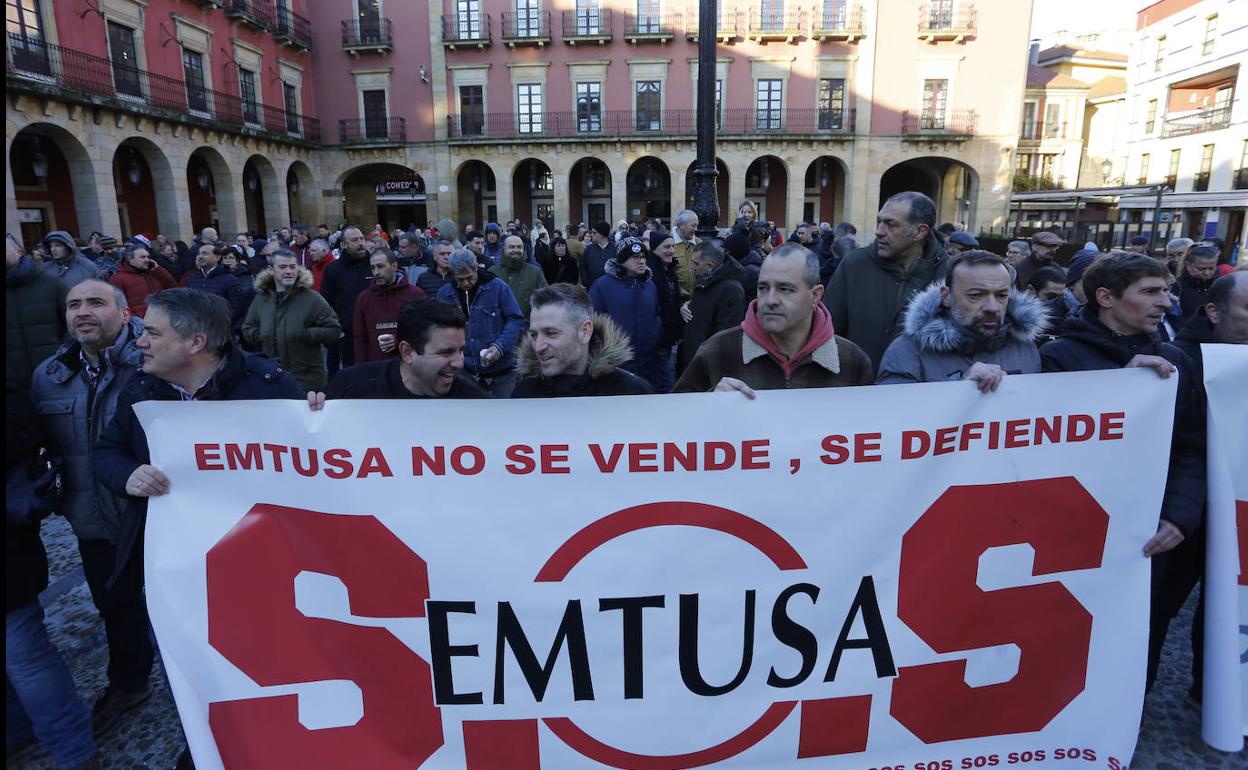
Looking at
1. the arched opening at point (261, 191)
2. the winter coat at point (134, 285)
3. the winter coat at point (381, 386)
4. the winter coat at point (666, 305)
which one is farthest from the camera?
the arched opening at point (261, 191)

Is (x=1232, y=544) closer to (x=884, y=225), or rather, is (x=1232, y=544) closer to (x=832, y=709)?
(x=832, y=709)

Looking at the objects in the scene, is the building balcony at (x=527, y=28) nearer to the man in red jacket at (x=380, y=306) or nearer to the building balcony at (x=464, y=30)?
the building balcony at (x=464, y=30)

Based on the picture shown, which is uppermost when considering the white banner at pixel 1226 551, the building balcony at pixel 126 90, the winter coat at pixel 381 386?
Answer: the building balcony at pixel 126 90

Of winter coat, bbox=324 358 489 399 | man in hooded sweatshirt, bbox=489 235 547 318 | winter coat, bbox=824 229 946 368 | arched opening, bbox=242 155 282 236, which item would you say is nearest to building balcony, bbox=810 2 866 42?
arched opening, bbox=242 155 282 236

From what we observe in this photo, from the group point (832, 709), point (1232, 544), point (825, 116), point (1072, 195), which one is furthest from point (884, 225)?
point (825, 116)

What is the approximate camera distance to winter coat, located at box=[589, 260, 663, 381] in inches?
216

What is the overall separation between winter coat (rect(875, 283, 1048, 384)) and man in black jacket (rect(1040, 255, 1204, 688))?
0.61 ft

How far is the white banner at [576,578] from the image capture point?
2072 mm

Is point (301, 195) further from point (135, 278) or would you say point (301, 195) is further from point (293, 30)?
point (135, 278)

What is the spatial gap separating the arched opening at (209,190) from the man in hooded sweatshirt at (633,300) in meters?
22.3

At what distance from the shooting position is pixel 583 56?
29484 millimetres

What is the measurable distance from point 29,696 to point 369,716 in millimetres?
1330

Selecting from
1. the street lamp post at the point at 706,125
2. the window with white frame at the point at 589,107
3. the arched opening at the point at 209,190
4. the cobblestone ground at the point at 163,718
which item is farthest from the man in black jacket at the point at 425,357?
the window with white frame at the point at 589,107

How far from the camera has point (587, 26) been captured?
29.2m
